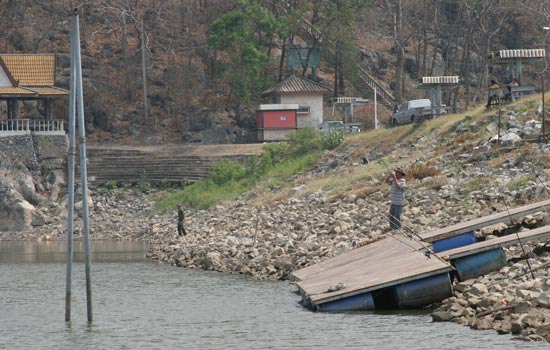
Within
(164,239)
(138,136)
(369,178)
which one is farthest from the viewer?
(138,136)

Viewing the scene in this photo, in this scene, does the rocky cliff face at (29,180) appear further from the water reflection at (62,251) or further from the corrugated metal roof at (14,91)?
the water reflection at (62,251)

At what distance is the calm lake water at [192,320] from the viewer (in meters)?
22.8

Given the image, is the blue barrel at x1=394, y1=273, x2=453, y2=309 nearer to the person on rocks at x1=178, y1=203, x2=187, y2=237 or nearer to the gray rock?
the gray rock

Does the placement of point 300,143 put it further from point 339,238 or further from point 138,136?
point 339,238

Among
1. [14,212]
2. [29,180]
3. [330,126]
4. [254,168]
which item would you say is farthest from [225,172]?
[14,212]

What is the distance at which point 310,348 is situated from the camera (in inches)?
883

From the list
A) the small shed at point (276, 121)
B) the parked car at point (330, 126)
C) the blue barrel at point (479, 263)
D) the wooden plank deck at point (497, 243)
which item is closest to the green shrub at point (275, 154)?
the parked car at point (330, 126)

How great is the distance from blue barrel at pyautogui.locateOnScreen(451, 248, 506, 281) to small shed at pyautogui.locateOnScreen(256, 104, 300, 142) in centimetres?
4970

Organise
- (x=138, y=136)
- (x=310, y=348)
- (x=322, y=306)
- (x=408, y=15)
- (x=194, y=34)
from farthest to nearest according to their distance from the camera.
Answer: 1. (x=408, y=15)
2. (x=194, y=34)
3. (x=138, y=136)
4. (x=322, y=306)
5. (x=310, y=348)

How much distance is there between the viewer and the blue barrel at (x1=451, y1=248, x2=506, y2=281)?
84.6 ft

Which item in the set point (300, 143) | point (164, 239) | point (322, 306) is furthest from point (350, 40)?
point (322, 306)

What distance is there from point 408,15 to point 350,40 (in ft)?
46.2

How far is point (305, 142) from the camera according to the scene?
63812mm

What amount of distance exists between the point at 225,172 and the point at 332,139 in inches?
235
